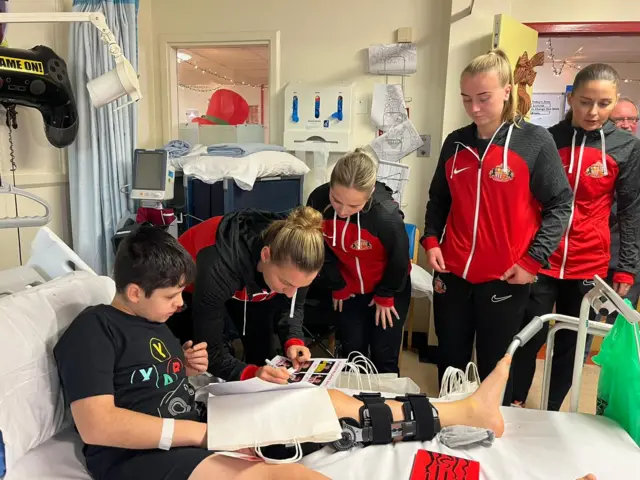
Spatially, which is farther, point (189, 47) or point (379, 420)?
point (189, 47)

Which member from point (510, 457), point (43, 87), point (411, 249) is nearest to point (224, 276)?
point (510, 457)

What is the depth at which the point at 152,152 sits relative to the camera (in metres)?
2.69

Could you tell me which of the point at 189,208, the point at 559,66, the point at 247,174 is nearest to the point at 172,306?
the point at 247,174

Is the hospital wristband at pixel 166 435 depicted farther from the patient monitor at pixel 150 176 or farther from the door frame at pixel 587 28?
the door frame at pixel 587 28

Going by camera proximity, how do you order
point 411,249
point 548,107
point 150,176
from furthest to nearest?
point 548,107
point 411,249
point 150,176

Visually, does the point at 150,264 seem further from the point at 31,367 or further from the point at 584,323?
the point at 584,323

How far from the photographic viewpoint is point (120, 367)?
3.78ft

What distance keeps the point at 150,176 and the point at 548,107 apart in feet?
15.5

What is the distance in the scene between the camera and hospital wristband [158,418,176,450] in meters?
1.10

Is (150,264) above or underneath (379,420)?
above

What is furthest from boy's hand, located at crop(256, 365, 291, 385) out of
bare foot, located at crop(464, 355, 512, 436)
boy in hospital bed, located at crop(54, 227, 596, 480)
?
bare foot, located at crop(464, 355, 512, 436)

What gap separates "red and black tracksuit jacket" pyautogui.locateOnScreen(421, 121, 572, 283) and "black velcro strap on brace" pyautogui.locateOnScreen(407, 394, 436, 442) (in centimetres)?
53

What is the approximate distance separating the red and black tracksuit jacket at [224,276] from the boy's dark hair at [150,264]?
0.24 m

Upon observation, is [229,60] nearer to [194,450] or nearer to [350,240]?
[350,240]
